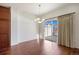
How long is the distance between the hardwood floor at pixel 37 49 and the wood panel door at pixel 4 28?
4.8 inches

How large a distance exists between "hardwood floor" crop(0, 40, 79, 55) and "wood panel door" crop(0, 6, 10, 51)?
12 cm

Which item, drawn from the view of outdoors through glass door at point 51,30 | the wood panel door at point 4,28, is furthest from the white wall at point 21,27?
the view of outdoors through glass door at point 51,30

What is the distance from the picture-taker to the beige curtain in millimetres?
2064

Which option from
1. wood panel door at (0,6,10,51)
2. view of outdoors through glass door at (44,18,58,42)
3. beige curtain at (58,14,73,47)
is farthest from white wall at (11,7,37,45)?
beige curtain at (58,14,73,47)

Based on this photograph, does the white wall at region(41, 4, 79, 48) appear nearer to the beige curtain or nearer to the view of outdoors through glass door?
the beige curtain

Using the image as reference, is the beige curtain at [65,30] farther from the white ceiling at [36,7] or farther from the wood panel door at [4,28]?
the wood panel door at [4,28]

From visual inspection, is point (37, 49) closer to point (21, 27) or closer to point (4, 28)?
point (21, 27)

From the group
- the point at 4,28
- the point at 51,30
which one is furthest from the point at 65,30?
the point at 4,28

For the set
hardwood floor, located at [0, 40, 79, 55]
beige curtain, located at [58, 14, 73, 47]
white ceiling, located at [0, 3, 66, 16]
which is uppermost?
white ceiling, located at [0, 3, 66, 16]

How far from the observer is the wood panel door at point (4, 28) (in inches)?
81.1

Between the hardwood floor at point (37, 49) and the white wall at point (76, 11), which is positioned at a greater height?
the white wall at point (76, 11)

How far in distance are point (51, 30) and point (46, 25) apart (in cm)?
14
